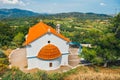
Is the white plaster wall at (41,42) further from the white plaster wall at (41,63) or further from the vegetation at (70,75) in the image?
the vegetation at (70,75)

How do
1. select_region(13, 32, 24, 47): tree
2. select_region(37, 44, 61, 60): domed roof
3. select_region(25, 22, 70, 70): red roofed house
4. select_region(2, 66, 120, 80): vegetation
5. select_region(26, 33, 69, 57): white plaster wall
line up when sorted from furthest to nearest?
select_region(13, 32, 24, 47): tree < select_region(26, 33, 69, 57): white plaster wall < select_region(25, 22, 70, 70): red roofed house < select_region(37, 44, 61, 60): domed roof < select_region(2, 66, 120, 80): vegetation

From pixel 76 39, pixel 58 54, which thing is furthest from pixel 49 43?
pixel 76 39

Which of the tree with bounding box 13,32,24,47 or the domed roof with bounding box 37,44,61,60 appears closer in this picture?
the domed roof with bounding box 37,44,61,60

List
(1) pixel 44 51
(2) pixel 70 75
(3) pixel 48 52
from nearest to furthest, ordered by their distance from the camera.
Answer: (2) pixel 70 75 → (3) pixel 48 52 → (1) pixel 44 51

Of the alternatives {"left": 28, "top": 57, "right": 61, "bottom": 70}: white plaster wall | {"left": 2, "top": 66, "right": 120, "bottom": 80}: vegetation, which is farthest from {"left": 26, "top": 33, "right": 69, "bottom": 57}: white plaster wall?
{"left": 2, "top": 66, "right": 120, "bottom": 80}: vegetation

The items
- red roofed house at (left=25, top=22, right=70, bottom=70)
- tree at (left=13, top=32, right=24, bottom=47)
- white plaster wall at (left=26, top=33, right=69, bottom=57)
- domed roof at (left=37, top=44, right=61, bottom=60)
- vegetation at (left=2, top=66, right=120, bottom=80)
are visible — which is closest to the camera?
vegetation at (left=2, top=66, right=120, bottom=80)

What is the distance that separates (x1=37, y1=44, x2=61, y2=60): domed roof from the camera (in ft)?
117

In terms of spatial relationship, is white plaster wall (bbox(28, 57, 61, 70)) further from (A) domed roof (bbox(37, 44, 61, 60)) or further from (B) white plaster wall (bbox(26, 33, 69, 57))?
(B) white plaster wall (bbox(26, 33, 69, 57))

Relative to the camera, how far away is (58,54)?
3700 centimetres

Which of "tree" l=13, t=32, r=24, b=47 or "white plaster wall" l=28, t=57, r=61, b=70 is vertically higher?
"tree" l=13, t=32, r=24, b=47

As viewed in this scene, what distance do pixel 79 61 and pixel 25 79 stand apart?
697 inches

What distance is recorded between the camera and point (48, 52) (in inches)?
1417

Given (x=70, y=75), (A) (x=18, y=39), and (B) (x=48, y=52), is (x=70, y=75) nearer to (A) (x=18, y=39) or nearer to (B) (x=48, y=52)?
(B) (x=48, y=52)

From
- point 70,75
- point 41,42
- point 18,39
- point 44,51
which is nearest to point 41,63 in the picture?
point 44,51
